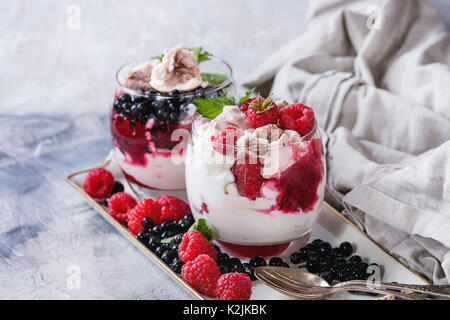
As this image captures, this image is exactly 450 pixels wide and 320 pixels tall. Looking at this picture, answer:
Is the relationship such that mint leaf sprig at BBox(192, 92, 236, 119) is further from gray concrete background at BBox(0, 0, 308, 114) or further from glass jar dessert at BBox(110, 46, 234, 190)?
gray concrete background at BBox(0, 0, 308, 114)

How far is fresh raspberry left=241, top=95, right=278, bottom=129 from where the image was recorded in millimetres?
1381

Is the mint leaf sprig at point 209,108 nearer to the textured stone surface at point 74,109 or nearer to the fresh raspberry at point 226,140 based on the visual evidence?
the fresh raspberry at point 226,140

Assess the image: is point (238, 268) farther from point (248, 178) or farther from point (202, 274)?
point (248, 178)

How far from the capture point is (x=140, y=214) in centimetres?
160

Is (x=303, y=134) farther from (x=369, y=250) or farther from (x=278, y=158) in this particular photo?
(x=369, y=250)

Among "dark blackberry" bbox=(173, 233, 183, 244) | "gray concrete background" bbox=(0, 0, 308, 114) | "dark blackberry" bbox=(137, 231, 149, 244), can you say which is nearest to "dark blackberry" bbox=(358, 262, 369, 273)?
"dark blackberry" bbox=(173, 233, 183, 244)

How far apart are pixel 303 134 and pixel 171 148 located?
448 millimetres

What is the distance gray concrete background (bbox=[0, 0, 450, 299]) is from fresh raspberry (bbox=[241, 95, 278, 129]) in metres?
0.46

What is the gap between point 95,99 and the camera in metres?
2.65

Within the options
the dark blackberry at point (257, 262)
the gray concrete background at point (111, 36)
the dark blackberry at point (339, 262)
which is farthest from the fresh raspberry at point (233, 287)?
the gray concrete background at point (111, 36)

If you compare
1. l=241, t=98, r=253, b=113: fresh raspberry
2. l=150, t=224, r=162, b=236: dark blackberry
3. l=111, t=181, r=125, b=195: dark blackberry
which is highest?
l=241, t=98, r=253, b=113: fresh raspberry
